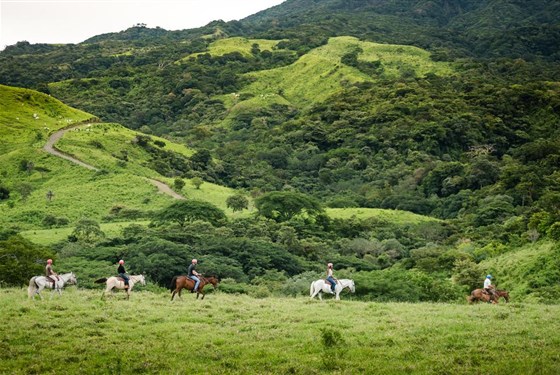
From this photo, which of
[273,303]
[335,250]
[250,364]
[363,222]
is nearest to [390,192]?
[363,222]

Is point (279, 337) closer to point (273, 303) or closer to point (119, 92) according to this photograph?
point (273, 303)

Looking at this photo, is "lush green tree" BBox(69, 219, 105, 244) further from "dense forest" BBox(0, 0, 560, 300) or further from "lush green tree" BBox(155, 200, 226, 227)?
"lush green tree" BBox(155, 200, 226, 227)

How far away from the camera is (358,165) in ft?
398

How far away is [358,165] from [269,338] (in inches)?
4161

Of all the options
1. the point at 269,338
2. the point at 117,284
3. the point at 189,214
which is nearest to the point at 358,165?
the point at 189,214

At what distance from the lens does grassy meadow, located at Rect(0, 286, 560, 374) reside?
1468cm

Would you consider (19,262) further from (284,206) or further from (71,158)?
(71,158)

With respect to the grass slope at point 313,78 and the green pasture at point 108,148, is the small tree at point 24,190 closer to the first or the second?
the green pasture at point 108,148

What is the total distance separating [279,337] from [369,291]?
15.7 m

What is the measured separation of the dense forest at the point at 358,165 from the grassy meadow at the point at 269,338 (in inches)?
455

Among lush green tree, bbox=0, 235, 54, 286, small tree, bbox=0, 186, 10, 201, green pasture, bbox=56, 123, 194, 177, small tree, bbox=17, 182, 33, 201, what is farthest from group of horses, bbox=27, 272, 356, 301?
green pasture, bbox=56, 123, 194, 177

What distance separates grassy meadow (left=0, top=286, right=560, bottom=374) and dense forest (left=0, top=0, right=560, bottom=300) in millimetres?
11562

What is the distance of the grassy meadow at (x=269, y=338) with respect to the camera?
1468 cm

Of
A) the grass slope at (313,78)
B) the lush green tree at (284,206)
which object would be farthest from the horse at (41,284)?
the grass slope at (313,78)
